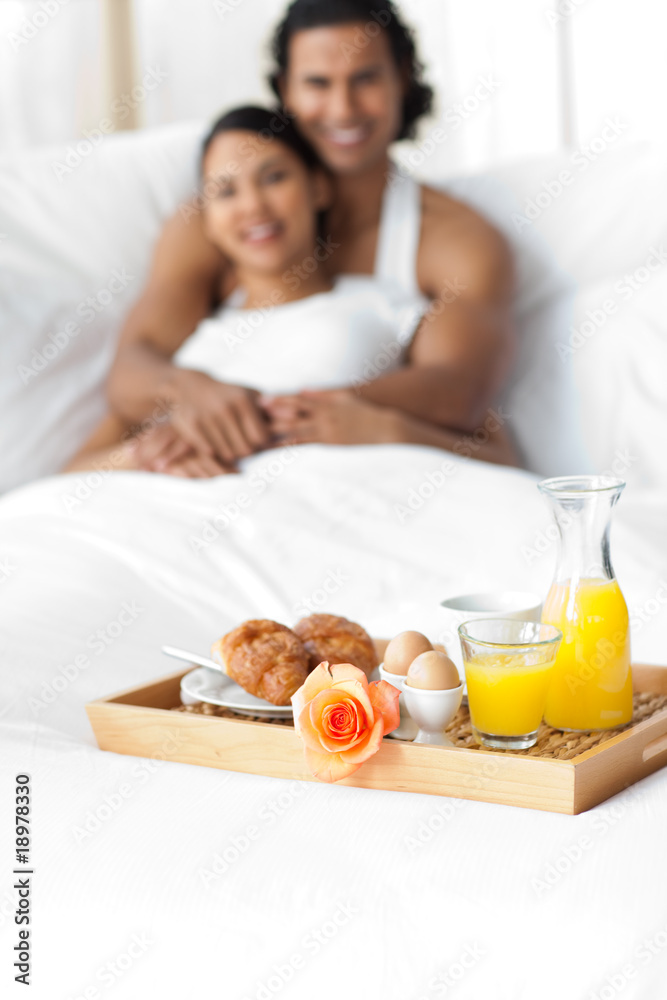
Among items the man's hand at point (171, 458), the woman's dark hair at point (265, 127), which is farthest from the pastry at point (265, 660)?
the woman's dark hair at point (265, 127)

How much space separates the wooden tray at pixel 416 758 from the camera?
68 cm

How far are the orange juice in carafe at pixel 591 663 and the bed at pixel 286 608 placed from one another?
0.22 feet

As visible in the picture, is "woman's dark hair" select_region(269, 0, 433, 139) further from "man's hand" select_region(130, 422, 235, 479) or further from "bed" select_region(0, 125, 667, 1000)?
"man's hand" select_region(130, 422, 235, 479)

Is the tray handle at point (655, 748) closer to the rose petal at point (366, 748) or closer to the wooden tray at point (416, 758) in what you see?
the wooden tray at point (416, 758)

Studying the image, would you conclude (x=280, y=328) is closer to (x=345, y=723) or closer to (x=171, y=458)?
(x=171, y=458)

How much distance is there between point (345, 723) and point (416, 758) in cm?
5

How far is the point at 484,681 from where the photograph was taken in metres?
0.74

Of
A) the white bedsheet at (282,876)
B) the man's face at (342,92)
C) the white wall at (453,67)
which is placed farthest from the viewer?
the white wall at (453,67)

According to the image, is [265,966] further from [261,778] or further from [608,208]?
[608,208]

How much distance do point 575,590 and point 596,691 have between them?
8 centimetres

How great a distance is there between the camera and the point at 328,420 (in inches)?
64.3

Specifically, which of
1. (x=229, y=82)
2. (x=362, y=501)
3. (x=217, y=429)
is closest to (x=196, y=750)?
(x=362, y=501)

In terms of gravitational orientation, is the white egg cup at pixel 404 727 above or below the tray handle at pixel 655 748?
above

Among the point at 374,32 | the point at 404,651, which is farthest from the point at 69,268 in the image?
the point at 404,651
